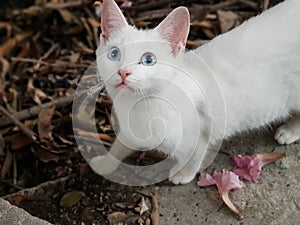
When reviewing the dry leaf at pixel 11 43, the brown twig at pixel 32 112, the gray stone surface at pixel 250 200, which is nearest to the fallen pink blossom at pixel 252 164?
the gray stone surface at pixel 250 200

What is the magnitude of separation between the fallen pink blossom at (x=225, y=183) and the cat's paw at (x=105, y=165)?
1.23 ft

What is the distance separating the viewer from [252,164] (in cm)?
243

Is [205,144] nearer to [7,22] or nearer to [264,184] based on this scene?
[264,184]

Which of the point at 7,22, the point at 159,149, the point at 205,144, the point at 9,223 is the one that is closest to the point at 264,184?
the point at 205,144

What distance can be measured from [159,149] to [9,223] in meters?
0.64

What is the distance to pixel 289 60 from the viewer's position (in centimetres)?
224

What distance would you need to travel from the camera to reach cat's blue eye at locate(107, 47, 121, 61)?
208 centimetres

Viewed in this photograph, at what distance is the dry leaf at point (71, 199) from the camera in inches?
97.0

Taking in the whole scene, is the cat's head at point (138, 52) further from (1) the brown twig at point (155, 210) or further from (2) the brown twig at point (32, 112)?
(2) the brown twig at point (32, 112)

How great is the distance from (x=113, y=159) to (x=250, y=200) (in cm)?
61

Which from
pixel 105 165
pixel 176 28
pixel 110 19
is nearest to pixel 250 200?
pixel 105 165

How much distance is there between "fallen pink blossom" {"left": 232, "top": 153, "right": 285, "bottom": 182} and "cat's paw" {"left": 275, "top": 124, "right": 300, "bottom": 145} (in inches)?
3.3

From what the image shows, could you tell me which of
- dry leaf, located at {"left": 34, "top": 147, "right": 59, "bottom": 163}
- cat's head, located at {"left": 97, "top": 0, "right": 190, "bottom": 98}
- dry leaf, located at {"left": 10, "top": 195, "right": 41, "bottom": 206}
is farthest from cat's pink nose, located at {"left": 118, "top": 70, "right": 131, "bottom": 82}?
dry leaf, located at {"left": 34, "top": 147, "right": 59, "bottom": 163}

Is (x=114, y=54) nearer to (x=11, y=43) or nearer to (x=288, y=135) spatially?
(x=288, y=135)
